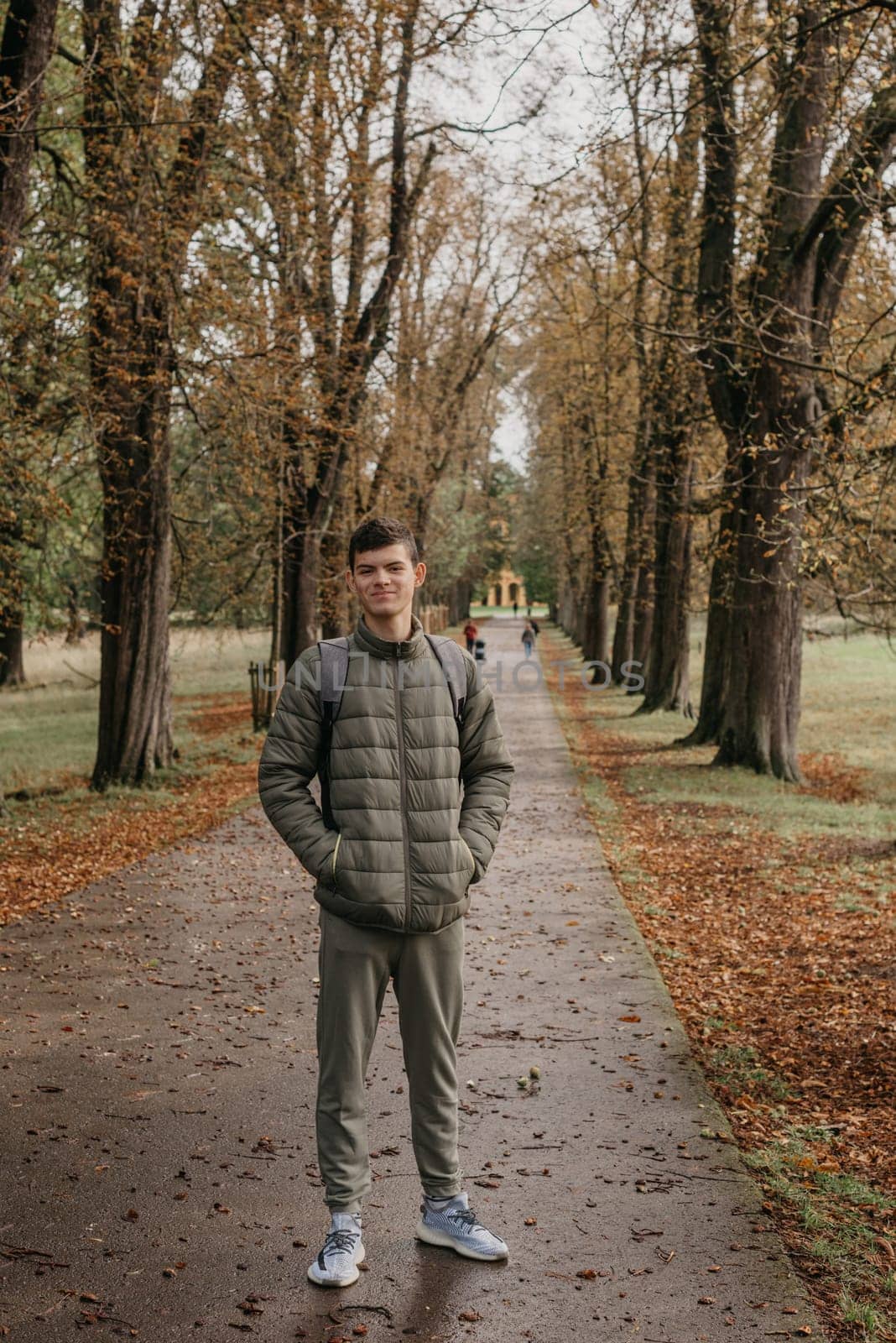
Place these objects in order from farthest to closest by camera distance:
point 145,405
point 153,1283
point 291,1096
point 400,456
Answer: point 400,456, point 145,405, point 291,1096, point 153,1283

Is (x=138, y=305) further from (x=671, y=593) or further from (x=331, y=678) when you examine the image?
(x=671, y=593)

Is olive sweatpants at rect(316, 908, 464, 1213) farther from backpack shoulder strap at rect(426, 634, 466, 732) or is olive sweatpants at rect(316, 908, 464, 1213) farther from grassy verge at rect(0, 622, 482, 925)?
grassy verge at rect(0, 622, 482, 925)

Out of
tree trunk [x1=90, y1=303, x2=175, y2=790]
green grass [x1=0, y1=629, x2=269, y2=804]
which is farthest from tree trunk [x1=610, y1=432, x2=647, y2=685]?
tree trunk [x1=90, y1=303, x2=175, y2=790]

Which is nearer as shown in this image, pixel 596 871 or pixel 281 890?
pixel 281 890

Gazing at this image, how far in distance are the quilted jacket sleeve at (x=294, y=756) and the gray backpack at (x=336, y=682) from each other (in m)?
0.02

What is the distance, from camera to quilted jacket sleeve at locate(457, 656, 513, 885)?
4.38m

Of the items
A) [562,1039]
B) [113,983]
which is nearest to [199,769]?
[113,983]

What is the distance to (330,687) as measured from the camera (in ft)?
13.8

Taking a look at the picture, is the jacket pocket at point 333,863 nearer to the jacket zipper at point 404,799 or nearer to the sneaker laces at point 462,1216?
the jacket zipper at point 404,799

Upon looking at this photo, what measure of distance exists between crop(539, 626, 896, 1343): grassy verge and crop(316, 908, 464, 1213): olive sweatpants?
123cm

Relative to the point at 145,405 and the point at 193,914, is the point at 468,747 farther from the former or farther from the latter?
the point at 145,405

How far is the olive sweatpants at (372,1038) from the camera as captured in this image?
13.6 ft

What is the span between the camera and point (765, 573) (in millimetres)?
17234

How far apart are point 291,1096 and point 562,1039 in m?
1.57
